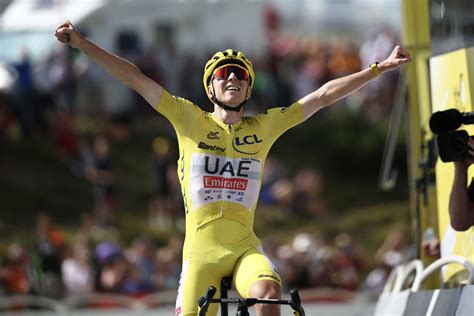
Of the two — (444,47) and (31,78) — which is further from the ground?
(31,78)

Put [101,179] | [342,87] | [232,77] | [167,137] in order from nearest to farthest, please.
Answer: [232,77], [342,87], [101,179], [167,137]

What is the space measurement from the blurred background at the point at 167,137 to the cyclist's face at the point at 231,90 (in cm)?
1300

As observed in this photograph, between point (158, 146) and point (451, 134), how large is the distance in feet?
58.1

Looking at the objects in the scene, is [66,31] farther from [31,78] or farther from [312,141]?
[312,141]

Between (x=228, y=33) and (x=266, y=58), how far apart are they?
1.02 metres

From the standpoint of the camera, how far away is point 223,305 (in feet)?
23.1

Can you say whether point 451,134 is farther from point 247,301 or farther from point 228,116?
point 247,301

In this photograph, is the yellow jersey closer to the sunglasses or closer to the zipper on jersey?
the zipper on jersey

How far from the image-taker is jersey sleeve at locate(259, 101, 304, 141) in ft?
25.6

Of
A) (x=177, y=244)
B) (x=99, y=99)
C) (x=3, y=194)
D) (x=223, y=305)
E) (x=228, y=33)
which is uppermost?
(x=228, y=33)

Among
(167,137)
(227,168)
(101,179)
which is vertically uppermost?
(167,137)

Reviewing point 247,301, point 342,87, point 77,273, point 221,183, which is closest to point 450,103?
point 342,87

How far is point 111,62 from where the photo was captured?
7.61 m

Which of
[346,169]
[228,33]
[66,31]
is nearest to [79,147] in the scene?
[228,33]
